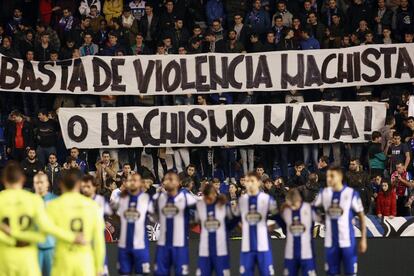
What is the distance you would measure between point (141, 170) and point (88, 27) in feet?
12.1

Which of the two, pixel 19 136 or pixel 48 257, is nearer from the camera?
pixel 48 257

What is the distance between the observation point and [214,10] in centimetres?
3250

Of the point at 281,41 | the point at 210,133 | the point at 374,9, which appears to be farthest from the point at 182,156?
the point at 374,9

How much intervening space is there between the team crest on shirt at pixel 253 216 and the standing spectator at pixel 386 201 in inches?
232

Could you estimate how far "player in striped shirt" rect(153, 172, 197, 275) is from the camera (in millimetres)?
21875

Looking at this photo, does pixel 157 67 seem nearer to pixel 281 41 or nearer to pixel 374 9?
pixel 281 41

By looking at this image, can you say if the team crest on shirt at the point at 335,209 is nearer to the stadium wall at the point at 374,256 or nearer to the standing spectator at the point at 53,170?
the stadium wall at the point at 374,256

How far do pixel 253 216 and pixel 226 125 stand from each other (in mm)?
9046

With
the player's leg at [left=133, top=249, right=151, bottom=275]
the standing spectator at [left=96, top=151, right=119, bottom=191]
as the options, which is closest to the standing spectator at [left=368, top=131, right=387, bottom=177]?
the standing spectator at [left=96, top=151, right=119, bottom=191]

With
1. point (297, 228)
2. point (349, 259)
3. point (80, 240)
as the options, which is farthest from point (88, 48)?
point (80, 240)

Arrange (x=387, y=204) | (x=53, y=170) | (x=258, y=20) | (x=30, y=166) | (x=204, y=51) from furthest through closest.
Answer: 1. (x=258, y=20)
2. (x=204, y=51)
3. (x=30, y=166)
4. (x=53, y=170)
5. (x=387, y=204)

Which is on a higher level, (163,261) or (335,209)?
(335,209)

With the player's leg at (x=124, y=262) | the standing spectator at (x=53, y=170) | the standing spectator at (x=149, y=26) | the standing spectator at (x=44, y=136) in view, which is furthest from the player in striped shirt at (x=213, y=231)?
the standing spectator at (x=149, y=26)

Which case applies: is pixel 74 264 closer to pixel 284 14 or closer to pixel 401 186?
pixel 401 186
